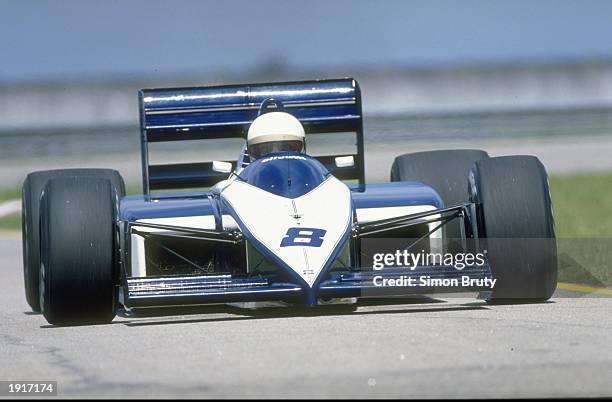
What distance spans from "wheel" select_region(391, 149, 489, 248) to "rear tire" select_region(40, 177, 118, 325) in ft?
10.4

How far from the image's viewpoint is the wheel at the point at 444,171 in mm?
11922

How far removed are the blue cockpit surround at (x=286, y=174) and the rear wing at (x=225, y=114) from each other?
225 centimetres

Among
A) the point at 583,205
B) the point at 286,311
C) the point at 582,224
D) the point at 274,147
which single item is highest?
the point at 274,147

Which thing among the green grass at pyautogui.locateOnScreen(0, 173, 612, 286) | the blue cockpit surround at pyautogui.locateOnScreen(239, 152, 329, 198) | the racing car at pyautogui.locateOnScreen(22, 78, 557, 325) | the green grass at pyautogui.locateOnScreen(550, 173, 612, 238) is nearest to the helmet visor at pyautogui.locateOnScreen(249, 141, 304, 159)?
the racing car at pyautogui.locateOnScreen(22, 78, 557, 325)

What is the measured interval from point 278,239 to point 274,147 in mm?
1917

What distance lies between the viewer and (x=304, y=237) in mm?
9297

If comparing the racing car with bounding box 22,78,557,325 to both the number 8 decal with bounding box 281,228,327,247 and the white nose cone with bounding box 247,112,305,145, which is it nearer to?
the number 8 decal with bounding box 281,228,327,247

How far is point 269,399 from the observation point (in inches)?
246

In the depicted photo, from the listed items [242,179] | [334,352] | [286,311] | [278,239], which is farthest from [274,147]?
[334,352]

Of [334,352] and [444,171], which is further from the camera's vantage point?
[444,171]

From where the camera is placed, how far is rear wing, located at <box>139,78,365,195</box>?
1267 centimetres

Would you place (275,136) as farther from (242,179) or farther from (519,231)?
(519,231)

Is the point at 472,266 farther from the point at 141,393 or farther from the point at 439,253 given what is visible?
the point at 141,393

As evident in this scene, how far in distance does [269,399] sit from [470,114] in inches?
1399
